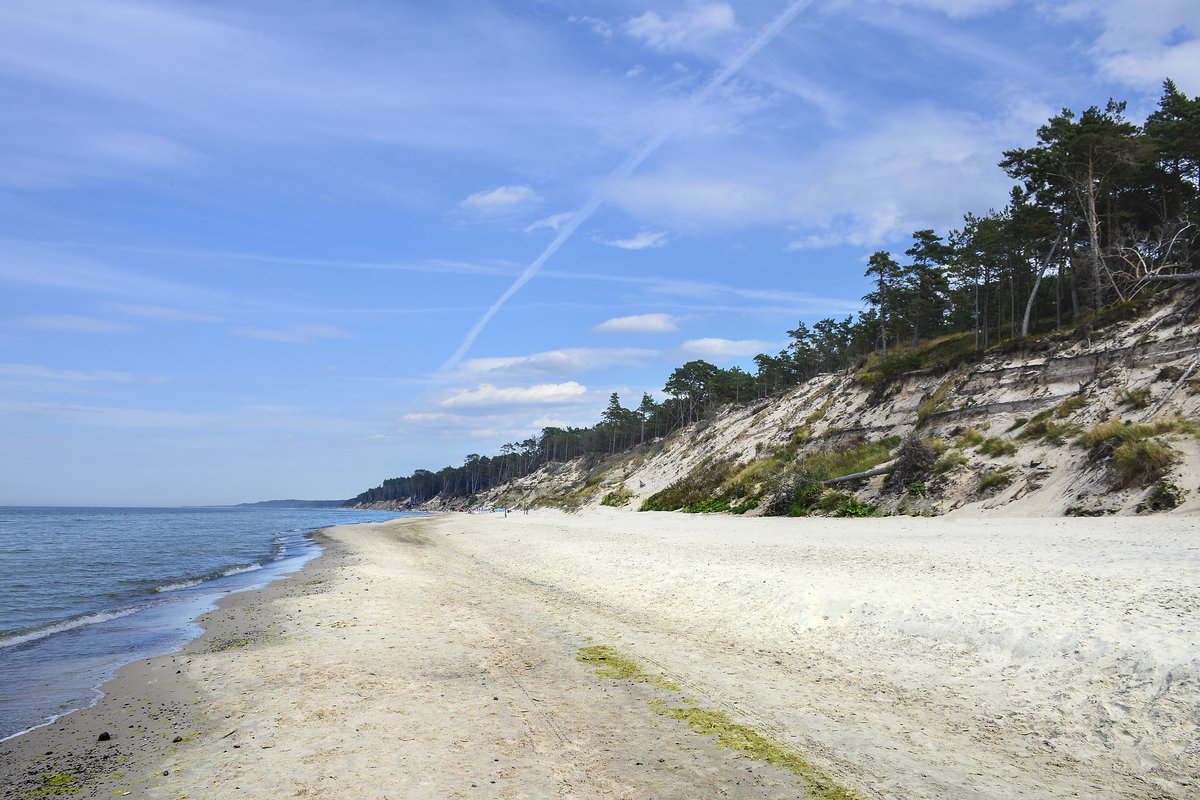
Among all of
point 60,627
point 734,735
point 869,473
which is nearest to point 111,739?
point 734,735

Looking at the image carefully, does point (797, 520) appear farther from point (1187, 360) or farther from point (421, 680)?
point (421, 680)

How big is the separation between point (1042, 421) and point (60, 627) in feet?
107

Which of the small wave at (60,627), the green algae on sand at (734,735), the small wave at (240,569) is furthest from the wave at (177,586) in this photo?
the green algae on sand at (734,735)

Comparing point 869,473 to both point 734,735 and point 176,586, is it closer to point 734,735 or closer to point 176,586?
point 734,735

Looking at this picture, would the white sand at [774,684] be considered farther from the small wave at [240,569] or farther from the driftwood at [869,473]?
the small wave at [240,569]

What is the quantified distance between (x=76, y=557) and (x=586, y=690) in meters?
36.4

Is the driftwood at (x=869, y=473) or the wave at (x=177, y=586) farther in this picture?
the driftwood at (x=869, y=473)

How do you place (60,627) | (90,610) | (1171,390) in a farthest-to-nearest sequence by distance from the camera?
Answer: (1171,390)
(90,610)
(60,627)

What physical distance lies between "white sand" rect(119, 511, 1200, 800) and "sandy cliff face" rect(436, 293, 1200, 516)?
14.8 ft

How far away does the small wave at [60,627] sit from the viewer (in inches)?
518

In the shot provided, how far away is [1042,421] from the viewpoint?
24188 mm

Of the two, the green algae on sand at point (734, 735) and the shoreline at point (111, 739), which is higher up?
the green algae on sand at point (734, 735)

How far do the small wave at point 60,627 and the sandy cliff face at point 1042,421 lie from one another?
25.5 m

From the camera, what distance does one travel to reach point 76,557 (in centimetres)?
3158
